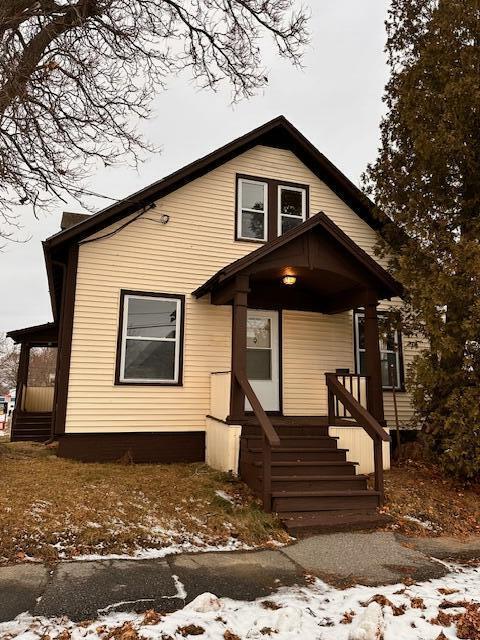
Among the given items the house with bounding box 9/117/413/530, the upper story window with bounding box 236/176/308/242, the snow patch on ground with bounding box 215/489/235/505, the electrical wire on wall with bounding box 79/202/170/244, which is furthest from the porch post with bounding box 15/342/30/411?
the snow patch on ground with bounding box 215/489/235/505

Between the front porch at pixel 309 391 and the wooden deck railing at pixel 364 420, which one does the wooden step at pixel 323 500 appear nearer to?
the front porch at pixel 309 391

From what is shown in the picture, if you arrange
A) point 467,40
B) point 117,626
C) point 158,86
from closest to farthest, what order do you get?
1. point 117,626
2. point 467,40
3. point 158,86

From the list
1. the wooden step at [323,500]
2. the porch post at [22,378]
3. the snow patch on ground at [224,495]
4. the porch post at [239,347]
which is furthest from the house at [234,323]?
the porch post at [22,378]

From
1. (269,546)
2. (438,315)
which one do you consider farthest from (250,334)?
(269,546)

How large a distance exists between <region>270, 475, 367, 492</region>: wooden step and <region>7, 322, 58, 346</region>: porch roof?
33.9ft

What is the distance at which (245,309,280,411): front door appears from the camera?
29.8 feet

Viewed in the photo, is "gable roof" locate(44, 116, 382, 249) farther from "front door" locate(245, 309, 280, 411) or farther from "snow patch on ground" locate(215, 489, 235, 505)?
"snow patch on ground" locate(215, 489, 235, 505)

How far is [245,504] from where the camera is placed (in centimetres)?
585

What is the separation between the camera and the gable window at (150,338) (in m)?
8.38

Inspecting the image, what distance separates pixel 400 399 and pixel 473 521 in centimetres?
434

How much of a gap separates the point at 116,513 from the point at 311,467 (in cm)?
287

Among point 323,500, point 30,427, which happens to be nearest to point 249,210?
point 323,500

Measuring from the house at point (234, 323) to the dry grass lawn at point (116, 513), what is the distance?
722mm

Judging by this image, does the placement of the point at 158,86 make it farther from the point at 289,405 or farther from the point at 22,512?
the point at 22,512
